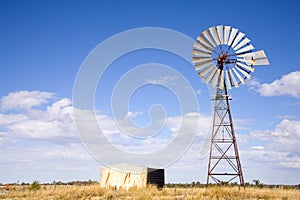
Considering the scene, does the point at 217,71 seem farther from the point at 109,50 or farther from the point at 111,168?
the point at 111,168

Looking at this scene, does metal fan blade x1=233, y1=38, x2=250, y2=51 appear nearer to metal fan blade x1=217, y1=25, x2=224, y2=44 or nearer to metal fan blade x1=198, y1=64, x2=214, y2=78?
metal fan blade x1=217, y1=25, x2=224, y2=44

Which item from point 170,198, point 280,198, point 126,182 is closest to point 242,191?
point 280,198

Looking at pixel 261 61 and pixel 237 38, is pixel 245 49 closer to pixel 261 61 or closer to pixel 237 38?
pixel 237 38

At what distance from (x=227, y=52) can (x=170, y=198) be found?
36.4ft

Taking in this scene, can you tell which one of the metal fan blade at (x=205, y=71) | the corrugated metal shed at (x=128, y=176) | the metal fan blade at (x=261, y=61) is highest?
the metal fan blade at (x=261, y=61)

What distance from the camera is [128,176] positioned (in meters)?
21.9

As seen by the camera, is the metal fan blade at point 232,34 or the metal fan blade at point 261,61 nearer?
the metal fan blade at point 261,61

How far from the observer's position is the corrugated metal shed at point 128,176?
71.0 ft

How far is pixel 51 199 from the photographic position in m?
18.2

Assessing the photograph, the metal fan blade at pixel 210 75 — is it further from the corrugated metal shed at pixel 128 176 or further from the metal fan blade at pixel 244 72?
the corrugated metal shed at pixel 128 176

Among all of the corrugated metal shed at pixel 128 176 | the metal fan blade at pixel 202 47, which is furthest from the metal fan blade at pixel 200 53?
the corrugated metal shed at pixel 128 176

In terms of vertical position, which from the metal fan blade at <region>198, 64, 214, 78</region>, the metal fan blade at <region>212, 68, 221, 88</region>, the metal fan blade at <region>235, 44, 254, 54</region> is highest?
the metal fan blade at <region>235, 44, 254, 54</region>

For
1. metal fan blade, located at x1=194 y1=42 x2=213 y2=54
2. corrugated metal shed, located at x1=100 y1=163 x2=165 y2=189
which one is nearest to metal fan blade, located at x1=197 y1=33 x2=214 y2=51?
metal fan blade, located at x1=194 y1=42 x2=213 y2=54

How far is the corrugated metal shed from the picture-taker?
71.0 feet
